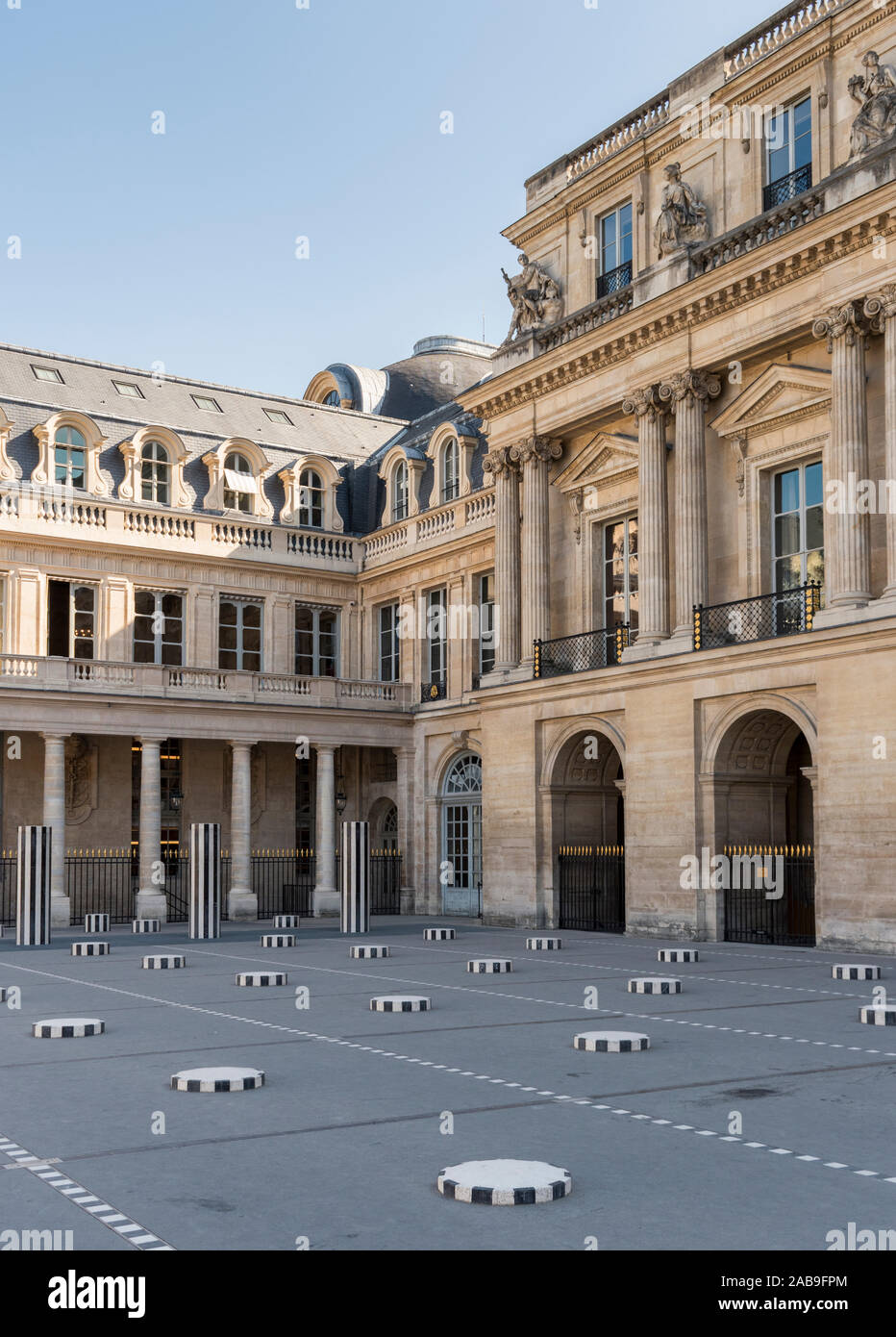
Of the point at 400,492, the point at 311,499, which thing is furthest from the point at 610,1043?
the point at 311,499

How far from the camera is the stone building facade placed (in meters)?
25.5

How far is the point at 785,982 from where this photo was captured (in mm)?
19250

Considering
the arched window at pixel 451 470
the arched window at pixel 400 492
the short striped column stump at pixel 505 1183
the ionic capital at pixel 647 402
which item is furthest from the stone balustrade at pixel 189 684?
the short striped column stump at pixel 505 1183

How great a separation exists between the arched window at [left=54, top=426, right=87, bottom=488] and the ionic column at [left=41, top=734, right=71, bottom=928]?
792 centimetres

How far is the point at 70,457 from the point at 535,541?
47.0 ft

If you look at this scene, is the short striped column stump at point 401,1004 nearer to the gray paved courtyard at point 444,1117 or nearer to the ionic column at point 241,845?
the gray paved courtyard at point 444,1117

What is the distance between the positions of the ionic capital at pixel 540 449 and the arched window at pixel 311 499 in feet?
40.0

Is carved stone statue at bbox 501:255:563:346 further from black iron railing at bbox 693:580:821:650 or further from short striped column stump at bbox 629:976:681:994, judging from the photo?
short striped column stump at bbox 629:976:681:994

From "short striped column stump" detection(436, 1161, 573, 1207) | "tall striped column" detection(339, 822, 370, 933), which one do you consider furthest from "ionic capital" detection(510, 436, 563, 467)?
"short striped column stump" detection(436, 1161, 573, 1207)

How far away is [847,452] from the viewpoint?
25.2m

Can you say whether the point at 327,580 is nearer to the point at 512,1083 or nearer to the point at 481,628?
the point at 481,628
